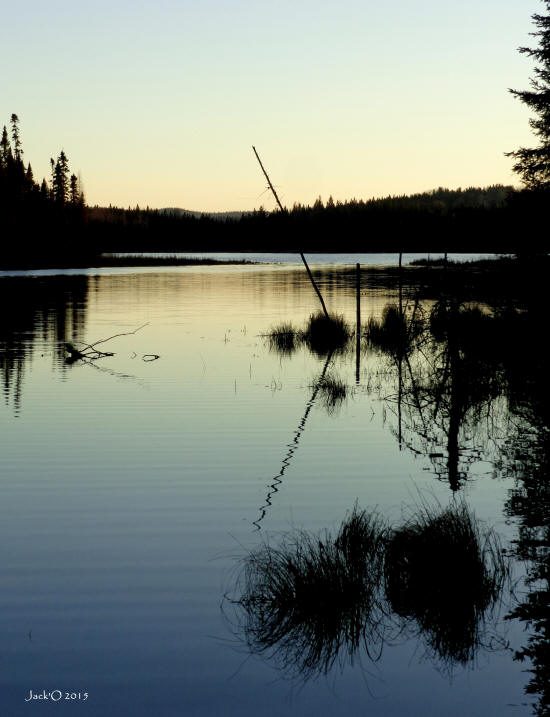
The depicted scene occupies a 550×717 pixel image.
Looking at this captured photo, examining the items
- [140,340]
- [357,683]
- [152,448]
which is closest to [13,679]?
[357,683]

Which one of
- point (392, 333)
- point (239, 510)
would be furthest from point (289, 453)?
point (392, 333)

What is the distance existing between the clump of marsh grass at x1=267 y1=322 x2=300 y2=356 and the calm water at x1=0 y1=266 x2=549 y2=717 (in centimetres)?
230

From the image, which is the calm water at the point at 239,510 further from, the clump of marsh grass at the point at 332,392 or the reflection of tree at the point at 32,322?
the reflection of tree at the point at 32,322

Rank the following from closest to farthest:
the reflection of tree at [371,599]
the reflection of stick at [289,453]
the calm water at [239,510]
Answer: the calm water at [239,510], the reflection of tree at [371,599], the reflection of stick at [289,453]

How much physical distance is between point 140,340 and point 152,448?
1886 cm

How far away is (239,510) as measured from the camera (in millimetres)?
11062

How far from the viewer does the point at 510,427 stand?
16.0m

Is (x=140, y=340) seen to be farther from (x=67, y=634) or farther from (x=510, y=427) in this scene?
(x=67, y=634)

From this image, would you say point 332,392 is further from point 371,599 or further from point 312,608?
point 312,608

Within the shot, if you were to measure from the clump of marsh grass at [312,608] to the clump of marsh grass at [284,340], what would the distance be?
20.5 metres

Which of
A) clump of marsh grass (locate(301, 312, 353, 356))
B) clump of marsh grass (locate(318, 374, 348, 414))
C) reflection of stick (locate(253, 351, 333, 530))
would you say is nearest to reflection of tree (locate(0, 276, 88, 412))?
reflection of stick (locate(253, 351, 333, 530))

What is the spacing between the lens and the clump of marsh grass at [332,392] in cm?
1942

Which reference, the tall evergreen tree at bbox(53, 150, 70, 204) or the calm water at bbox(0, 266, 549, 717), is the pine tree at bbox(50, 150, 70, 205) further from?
the calm water at bbox(0, 266, 549, 717)

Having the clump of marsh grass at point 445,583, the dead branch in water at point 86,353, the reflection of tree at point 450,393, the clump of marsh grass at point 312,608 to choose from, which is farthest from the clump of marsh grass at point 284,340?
the clump of marsh grass at point 312,608
